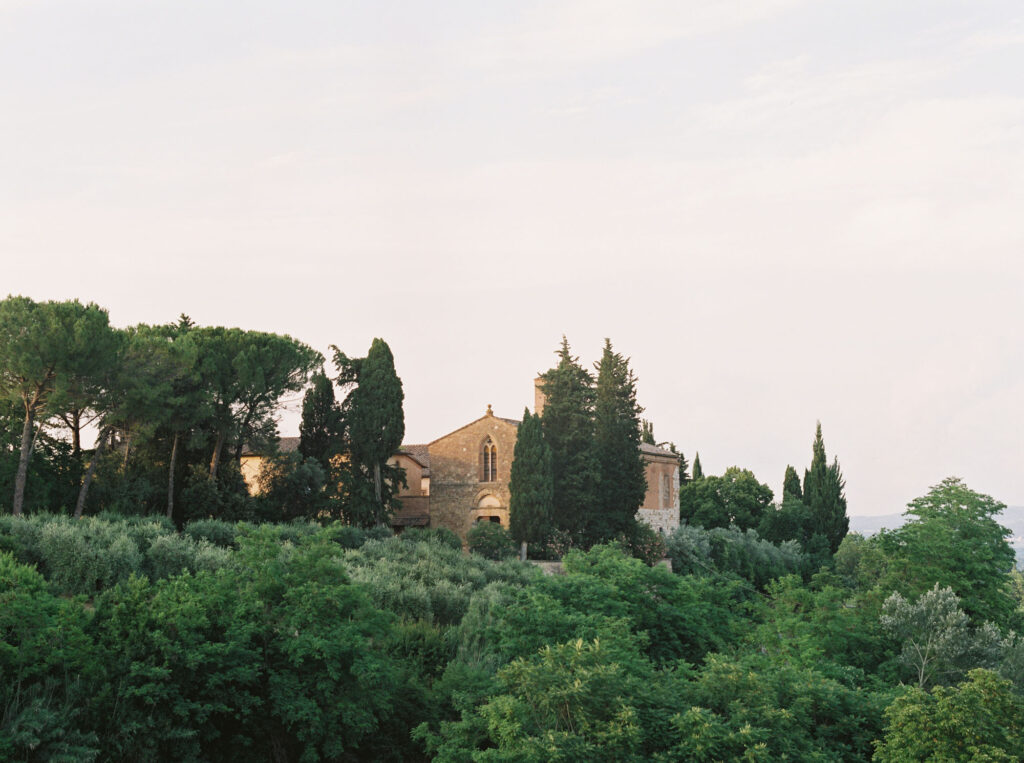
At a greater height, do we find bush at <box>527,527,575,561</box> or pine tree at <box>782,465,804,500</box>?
pine tree at <box>782,465,804,500</box>

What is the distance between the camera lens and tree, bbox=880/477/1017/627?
24.6 metres

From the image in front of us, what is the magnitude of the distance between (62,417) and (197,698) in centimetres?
1872

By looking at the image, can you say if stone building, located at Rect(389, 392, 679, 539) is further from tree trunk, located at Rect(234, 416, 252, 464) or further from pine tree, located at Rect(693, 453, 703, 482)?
pine tree, located at Rect(693, 453, 703, 482)

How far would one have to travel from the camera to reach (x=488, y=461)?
42.8m

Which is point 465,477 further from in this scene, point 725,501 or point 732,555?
point 725,501

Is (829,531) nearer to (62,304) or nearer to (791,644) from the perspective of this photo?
(791,644)

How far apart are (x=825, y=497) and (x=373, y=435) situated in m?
34.4

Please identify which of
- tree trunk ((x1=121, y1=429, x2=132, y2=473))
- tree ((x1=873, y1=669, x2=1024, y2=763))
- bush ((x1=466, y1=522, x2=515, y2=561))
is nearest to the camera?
tree ((x1=873, y1=669, x2=1024, y2=763))

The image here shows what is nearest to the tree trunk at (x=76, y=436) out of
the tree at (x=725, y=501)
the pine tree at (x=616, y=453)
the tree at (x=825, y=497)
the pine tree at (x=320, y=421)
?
the pine tree at (x=320, y=421)

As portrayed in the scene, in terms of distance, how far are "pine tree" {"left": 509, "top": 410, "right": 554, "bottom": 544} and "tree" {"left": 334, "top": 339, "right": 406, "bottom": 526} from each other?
491cm

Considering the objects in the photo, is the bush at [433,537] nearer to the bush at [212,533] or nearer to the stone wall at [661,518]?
the bush at [212,533]

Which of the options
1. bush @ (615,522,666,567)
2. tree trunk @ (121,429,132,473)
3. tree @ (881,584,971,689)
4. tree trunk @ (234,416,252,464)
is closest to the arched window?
bush @ (615,522,666,567)

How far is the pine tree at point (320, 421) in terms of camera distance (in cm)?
3731

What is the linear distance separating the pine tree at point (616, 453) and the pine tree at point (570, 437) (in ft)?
1.58
